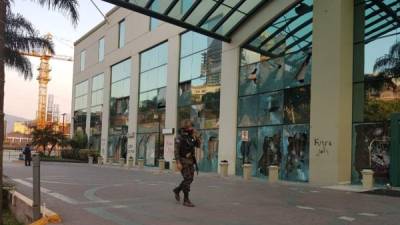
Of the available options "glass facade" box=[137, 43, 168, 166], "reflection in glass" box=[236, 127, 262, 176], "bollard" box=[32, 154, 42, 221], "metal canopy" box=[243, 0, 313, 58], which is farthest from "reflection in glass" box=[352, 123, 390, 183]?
"glass facade" box=[137, 43, 168, 166]

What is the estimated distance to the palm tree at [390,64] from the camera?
2000 cm

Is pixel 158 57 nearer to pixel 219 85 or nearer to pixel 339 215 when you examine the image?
pixel 219 85

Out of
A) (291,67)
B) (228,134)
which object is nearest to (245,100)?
(228,134)

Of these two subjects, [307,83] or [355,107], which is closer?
[355,107]

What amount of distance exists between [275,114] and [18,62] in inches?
545

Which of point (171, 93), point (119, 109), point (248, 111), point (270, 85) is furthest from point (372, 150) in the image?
point (119, 109)

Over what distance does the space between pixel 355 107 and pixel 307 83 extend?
2.81 m

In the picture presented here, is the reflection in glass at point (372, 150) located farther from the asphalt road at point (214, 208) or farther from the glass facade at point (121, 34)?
the glass facade at point (121, 34)

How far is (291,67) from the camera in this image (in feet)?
80.4

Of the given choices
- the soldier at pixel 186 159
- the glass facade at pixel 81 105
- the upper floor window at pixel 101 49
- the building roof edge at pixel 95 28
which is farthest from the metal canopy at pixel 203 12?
the glass facade at pixel 81 105

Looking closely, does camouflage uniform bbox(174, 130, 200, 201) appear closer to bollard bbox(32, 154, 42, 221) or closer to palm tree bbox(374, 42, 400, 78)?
bollard bbox(32, 154, 42, 221)

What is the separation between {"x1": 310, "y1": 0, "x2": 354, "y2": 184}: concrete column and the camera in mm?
20688

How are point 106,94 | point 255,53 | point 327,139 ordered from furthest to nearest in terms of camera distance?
point 106,94 → point 255,53 → point 327,139

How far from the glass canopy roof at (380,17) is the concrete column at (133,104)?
73.1 ft
